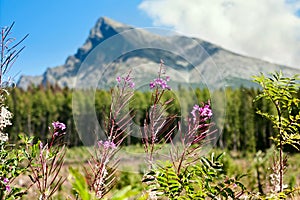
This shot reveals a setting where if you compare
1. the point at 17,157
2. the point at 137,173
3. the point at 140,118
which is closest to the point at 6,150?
the point at 17,157

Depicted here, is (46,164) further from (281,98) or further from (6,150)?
(281,98)

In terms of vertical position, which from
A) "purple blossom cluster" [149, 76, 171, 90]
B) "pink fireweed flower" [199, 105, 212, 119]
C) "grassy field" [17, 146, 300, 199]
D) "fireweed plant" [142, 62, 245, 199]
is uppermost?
"purple blossom cluster" [149, 76, 171, 90]

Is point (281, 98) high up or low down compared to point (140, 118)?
down

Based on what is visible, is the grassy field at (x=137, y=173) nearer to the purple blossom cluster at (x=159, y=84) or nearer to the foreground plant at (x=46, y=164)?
the foreground plant at (x=46, y=164)

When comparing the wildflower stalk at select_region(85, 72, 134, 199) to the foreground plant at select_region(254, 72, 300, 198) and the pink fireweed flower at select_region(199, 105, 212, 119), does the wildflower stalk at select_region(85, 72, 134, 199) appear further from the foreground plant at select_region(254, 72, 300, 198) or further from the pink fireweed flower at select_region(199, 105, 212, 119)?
the foreground plant at select_region(254, 72, 300, 198)

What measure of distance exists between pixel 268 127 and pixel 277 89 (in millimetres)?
56551

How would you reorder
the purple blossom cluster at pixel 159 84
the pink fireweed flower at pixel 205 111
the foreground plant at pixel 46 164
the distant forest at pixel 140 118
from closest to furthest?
the foreground plant at pixel 46 164, the pink fireweed flower at pixel 205 111, the purple blossom cluster at pixel 159 84, the distant forest at pixel 140 118

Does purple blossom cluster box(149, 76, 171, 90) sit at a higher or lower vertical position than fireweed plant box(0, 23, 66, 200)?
higher

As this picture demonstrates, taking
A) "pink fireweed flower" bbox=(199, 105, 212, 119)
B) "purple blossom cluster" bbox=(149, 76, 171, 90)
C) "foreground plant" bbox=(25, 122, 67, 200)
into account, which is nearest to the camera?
"foreground plant" bbox=(25, 122, 67, 200)

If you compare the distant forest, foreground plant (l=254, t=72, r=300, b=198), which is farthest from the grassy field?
the distant forest

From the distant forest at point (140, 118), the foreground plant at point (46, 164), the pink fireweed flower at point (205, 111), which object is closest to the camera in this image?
the foreground plant at point (46, 164)

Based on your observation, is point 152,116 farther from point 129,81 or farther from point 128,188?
point 128,188

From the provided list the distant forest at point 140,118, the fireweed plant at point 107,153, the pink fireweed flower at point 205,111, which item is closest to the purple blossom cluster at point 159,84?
the fireweed plant at point 107,153

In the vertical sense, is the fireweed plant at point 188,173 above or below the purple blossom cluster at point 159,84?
below
